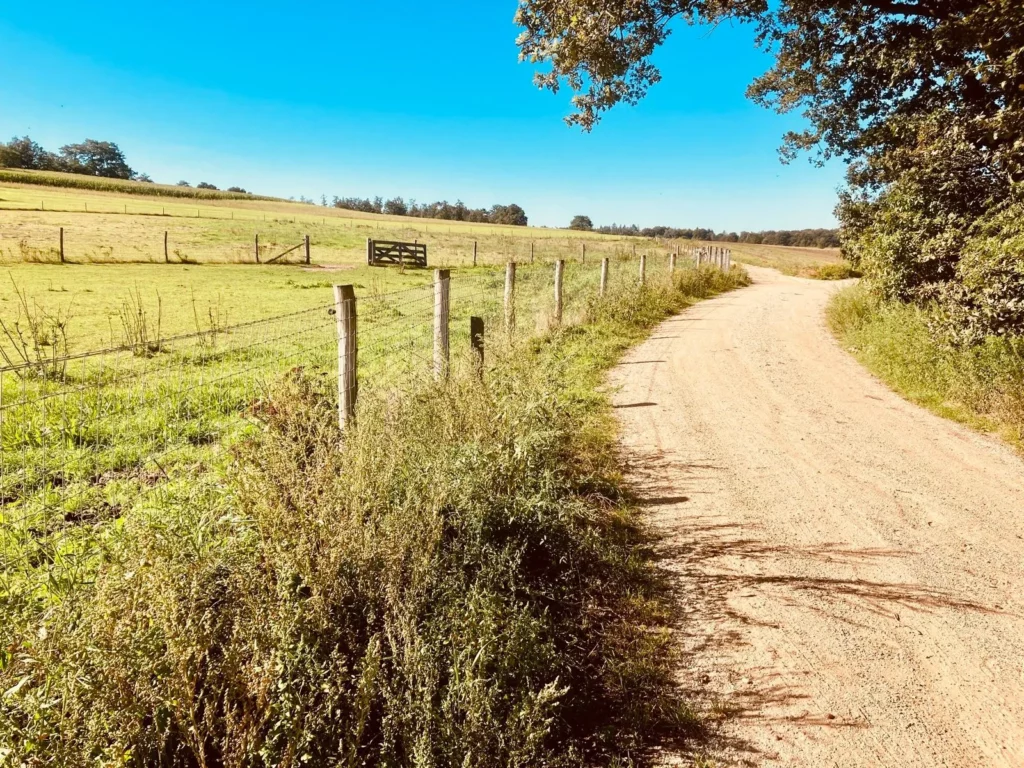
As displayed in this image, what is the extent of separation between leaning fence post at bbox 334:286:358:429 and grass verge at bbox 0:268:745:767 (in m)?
0.15

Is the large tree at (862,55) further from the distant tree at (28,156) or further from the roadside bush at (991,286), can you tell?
the distant tree at (28,156)

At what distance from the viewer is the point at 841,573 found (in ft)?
11.6

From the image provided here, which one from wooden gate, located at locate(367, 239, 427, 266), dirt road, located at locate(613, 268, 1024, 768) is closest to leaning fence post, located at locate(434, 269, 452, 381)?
dirt road, located at locate(613, 268, 1024, 768)

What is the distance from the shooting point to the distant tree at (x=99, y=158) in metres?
117

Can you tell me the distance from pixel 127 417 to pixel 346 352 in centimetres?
333

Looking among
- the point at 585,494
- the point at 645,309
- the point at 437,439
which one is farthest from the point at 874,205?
the point at 437,439

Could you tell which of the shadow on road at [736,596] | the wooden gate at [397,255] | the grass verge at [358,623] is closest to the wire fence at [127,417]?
the grass verge at [358,623]

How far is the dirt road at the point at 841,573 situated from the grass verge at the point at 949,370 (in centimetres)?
37

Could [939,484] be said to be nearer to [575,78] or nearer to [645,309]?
[575,78]

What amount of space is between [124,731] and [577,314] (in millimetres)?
10837

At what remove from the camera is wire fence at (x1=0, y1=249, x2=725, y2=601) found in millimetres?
3199

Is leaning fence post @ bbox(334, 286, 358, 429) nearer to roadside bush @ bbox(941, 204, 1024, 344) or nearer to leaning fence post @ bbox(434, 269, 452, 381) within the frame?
leaning fence post @ bbox(434, 269, 452, 381)

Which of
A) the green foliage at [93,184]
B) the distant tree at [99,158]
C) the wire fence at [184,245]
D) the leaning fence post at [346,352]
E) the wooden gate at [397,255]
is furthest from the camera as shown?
the distant tree at [99,158]

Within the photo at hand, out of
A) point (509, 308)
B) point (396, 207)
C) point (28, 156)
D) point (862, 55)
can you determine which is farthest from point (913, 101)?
point (28, 156)
